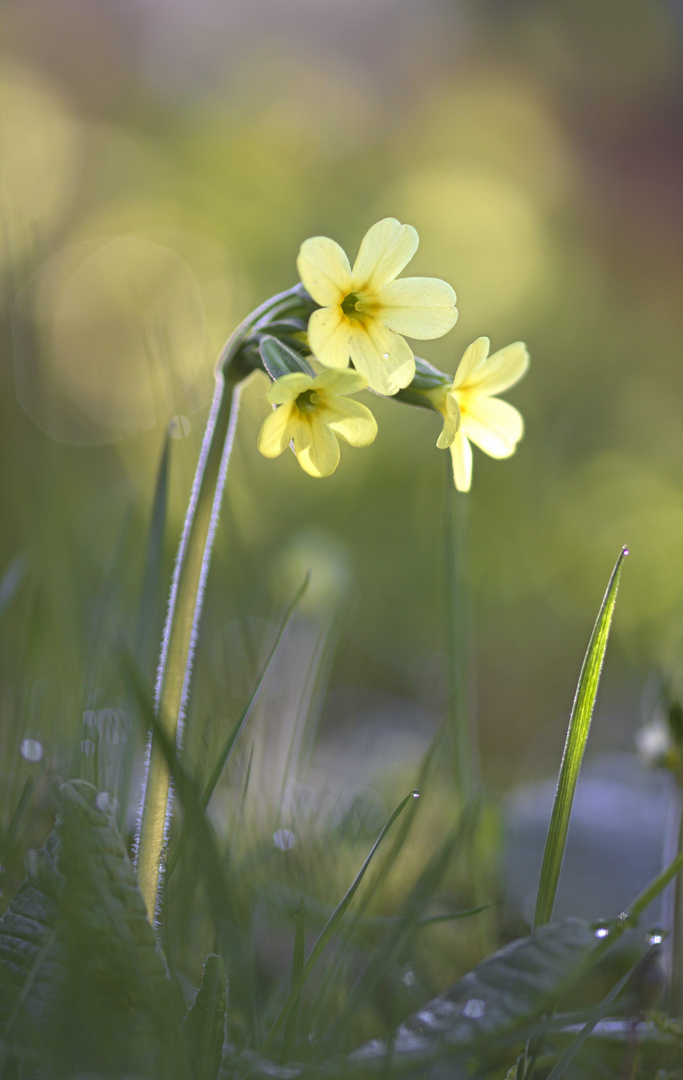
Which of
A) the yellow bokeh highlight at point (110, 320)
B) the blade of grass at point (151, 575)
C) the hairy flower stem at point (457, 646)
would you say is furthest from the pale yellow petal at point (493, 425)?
the yellow bokeh highlight at point (110, 320)

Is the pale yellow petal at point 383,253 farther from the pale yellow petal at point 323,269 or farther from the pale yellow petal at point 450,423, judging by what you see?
the pale yellow petal at point 450,423

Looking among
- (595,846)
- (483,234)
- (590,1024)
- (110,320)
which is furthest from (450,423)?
(483,234)

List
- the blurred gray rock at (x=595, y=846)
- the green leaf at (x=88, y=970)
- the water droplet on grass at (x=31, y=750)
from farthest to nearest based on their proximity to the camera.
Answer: the blurred gray rock at (x=595, y=846) < the water droplet on grass at (x=31, y=750) < the green leaf at (x=88, y=970)

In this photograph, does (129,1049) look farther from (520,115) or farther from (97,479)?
(520,115)

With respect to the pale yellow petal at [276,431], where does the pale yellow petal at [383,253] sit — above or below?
above

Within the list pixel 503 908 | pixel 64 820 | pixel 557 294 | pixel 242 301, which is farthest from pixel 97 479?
pixel 557 294

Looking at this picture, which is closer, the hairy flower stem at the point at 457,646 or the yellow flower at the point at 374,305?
the yellow flower at the point at 374,305
